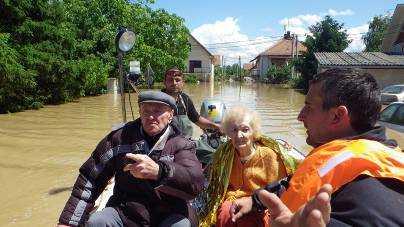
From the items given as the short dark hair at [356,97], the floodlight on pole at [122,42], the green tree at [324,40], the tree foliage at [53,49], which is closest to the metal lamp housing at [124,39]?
the floodlight on pole at [122,42]

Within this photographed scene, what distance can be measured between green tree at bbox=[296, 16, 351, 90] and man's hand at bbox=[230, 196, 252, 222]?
3444cm

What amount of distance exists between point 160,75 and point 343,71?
1369 inches

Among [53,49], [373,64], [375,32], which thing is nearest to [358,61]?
[373,64]

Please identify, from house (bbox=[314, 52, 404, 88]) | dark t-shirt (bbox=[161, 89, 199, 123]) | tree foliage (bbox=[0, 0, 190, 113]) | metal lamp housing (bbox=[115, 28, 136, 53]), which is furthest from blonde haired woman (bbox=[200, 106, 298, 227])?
house (bbox=[314, 52, 404, 88])

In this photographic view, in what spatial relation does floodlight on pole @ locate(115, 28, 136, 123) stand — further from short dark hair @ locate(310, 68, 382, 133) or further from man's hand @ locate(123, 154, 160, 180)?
short dark hair @ locate(310, 68, 382, 133)

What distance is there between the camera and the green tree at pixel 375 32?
53.3 metres

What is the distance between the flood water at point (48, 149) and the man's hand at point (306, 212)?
3265 millimetres

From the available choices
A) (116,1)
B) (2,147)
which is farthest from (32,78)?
(116,1)

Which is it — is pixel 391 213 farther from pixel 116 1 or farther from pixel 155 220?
pixel 116 1

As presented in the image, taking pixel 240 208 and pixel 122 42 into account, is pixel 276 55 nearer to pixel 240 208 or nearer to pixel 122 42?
pixel 122 42

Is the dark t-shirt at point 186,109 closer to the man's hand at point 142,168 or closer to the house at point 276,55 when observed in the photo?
the man's hand at point 142,168

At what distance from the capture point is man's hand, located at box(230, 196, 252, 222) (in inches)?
127

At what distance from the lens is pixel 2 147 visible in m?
11.2

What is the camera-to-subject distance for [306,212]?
126 centimetres
